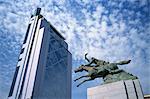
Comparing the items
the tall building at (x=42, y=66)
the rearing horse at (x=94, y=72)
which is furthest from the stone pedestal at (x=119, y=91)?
the tall building at (x=42, y=66)

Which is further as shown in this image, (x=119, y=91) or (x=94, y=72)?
(x=94, y=72)

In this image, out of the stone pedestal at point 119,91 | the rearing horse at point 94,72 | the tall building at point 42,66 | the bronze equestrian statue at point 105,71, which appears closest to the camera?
the stone pedestal at point 119,91

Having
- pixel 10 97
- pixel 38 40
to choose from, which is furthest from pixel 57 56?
pixel 10 97

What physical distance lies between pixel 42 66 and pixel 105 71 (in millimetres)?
16615

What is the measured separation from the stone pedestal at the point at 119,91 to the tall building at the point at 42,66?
13.2 m

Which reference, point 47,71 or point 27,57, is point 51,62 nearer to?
point 47,71

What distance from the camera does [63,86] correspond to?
104 ft

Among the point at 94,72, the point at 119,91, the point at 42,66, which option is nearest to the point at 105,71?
the point at 94,72

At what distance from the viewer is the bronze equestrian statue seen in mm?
7716

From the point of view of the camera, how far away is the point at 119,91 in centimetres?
710

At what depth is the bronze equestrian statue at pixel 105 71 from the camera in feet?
25.3

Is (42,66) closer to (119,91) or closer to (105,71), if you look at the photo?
(105,71)

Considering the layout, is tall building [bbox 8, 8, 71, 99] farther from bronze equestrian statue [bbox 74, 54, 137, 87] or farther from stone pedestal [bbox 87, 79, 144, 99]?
stone pedestal [bbox 87, 79, 144, 99]

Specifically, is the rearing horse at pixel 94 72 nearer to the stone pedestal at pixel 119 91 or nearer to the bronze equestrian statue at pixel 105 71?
the bronze equestrian statue at pixel 105 71
